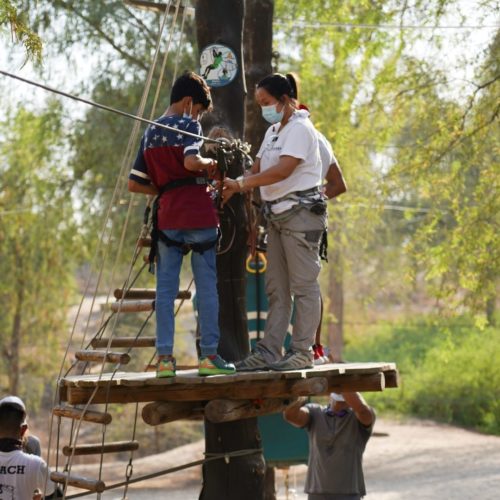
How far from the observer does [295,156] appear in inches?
287

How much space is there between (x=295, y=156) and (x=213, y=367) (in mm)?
1344

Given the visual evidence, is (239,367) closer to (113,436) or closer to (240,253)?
(240,253)

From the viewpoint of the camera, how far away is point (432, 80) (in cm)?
1616

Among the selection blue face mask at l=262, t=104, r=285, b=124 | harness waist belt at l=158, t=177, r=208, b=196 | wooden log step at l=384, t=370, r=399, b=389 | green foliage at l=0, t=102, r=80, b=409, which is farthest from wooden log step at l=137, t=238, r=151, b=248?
green foliage at l=0, t=102, r=80, b=409

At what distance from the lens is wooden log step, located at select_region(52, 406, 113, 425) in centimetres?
707

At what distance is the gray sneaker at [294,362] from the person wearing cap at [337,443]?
4.57 feet

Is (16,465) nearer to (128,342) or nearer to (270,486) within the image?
(128,342)

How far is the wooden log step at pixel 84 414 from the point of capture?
7.07m

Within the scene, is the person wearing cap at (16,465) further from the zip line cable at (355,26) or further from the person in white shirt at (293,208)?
the zip line cable at (355,26)

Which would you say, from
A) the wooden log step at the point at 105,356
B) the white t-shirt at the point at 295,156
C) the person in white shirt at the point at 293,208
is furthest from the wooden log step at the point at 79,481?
the white t-shirt at the point at 295,156

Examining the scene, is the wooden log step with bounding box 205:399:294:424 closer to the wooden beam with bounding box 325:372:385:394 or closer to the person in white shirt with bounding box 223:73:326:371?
the person in white shirt with bounding box 223:73:326:371

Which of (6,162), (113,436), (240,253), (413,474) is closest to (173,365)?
(240,253)

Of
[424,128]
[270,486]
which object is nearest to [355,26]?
[424,128]

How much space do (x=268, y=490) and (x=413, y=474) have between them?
7783 millimetres
